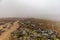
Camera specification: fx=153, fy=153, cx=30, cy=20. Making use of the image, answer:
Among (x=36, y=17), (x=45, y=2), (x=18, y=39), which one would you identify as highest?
(x=45, y=2)

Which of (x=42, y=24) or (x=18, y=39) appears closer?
(x=18, y=39)

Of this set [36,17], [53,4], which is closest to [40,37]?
[36,17]

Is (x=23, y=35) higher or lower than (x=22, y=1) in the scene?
lower

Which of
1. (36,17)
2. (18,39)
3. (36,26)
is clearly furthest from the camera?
(36,17)

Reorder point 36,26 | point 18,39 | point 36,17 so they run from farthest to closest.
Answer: point 36,17 < point 36,26 < point 18,39

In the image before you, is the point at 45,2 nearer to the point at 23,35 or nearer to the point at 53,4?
the point at 53,4

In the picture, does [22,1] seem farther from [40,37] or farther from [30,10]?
[40,37]
